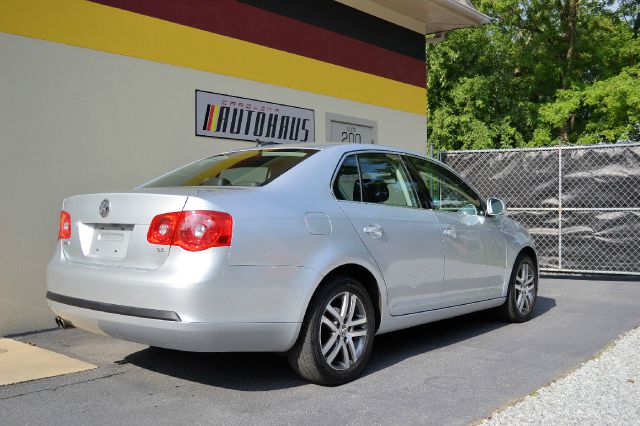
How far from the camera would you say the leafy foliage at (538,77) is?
20.5m

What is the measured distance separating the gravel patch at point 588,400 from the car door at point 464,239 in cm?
113

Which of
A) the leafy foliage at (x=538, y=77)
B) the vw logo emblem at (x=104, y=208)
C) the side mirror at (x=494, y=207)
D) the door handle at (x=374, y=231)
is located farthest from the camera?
the leafy foliage at (x=538, y=77)

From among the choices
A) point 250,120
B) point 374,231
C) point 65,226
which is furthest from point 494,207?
point 65,226

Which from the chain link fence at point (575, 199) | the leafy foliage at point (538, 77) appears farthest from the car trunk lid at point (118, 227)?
the leafy foliage at point (538, 77)

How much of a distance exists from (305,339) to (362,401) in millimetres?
509

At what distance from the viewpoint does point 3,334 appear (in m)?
5.54

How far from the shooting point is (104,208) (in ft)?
12.9

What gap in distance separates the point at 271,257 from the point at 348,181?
106 centimetres

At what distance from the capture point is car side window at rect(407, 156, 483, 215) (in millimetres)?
5340

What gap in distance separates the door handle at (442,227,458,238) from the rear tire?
1223 mm

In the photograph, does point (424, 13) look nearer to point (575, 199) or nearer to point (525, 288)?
point (575, 199)

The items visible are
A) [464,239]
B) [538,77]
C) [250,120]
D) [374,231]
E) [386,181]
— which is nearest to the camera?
[374,231]

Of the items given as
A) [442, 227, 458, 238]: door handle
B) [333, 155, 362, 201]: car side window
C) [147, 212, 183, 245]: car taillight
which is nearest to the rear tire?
[442, 227, 458, 238]: door handle

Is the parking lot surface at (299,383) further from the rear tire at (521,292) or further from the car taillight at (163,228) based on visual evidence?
the car taillight at (163,228)
